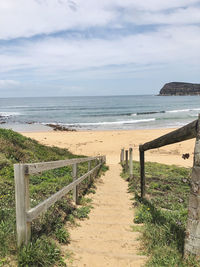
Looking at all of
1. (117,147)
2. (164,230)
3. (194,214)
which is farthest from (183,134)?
(117,147)

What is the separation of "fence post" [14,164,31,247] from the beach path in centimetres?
65

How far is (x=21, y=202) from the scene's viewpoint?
275 cm

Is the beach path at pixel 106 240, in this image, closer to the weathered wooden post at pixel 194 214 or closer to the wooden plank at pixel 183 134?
the weathered wooden post at pixel 194 214

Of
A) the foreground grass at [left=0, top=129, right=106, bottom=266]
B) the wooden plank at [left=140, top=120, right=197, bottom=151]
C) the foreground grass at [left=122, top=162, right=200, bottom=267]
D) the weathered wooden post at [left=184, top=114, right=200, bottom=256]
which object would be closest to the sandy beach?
the foreground grass at [left=122, top=162, right=200, bottom=267]

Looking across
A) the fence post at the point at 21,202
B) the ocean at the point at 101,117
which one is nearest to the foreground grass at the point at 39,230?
the fence post at the point at 21,202

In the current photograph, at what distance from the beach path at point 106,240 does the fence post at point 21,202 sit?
2.14ft

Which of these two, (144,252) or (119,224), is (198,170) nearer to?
(144,252)

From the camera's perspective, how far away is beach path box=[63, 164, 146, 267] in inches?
120

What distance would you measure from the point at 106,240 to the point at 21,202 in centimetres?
156

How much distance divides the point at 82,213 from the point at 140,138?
23179 millimetres

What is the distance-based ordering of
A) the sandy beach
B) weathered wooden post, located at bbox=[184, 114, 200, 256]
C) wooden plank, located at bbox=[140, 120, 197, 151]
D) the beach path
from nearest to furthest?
weathered wooden post, located at bbox=[184, 114, 200, 256], wooden plank, located at bbox=[140, 120, 197, 151], the beach path, the sandy beach

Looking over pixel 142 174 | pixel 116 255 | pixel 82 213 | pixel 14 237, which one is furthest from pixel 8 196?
pixel 142 174

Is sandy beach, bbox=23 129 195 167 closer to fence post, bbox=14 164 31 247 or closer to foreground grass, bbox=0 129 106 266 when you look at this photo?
foreground grass, bbox=0 129 106 266

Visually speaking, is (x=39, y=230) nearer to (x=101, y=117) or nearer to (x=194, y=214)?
(x=194, y=214)
